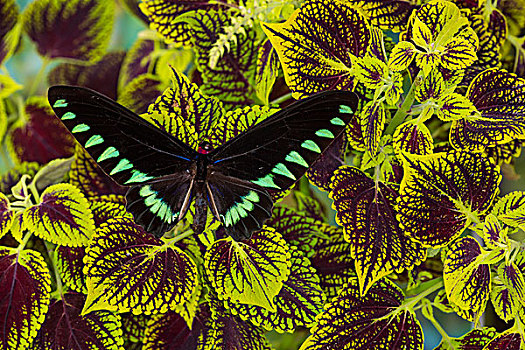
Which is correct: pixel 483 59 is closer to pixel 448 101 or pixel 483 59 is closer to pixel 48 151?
pixel 448 101

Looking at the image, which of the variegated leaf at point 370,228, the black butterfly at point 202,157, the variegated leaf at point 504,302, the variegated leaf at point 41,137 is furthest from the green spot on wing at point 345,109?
the variegated leaf at point 41,137

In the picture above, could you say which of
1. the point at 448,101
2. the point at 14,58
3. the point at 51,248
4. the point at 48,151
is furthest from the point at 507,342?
the point at 14,58

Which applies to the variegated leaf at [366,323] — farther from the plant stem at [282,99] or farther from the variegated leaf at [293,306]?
the plant stem at [282,99]

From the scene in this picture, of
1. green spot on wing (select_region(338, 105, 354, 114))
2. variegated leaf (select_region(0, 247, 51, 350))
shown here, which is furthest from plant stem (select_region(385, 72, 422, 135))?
variegated leaf (select_region(0, 247, 51, 350))

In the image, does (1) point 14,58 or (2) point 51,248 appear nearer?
(2) point 51,248

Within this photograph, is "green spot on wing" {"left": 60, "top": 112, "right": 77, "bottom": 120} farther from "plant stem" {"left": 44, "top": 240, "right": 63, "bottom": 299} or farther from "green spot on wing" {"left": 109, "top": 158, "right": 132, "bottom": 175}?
"plant stem" {"left": 44, "top": 240, "right": 63, "bottom": 299}
